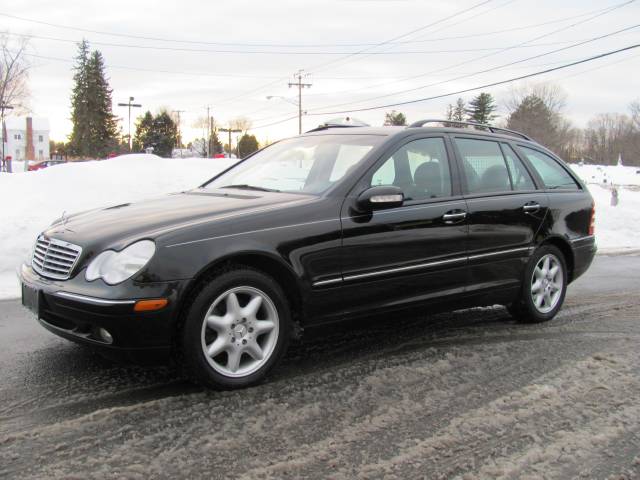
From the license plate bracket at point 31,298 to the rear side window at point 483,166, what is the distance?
311cm

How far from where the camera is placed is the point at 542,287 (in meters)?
5.30

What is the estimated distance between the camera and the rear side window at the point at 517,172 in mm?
5129

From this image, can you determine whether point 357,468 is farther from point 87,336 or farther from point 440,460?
point 87,336

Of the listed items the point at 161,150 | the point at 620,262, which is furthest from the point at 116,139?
the point at 620,262

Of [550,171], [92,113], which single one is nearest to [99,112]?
[92,113]

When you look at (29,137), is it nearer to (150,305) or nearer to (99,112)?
(99,112)

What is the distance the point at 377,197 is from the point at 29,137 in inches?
4392

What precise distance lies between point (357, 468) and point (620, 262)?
328 inches

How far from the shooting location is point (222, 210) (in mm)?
3686

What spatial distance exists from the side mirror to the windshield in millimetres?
270

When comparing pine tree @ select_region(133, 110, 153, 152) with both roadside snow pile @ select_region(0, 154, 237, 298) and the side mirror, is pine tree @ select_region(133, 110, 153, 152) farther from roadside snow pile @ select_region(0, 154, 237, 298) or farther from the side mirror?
the side mirror

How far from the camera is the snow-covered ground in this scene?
8484 millimetres

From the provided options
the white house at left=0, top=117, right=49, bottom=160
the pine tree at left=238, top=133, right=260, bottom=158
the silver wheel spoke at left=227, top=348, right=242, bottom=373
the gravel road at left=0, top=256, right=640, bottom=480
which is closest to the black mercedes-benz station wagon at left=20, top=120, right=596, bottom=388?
the silver wheel spoke at left=227, top=348, right=242, bottom=373

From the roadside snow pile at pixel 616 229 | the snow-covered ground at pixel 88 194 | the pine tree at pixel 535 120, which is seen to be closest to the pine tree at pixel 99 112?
the pine tree at pixel 535 120
